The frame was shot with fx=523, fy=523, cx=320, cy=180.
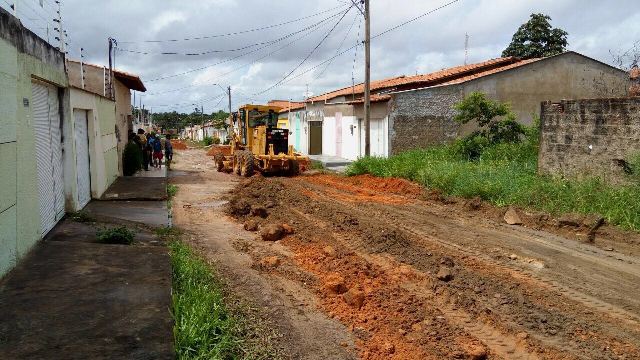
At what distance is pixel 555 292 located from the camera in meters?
6.35

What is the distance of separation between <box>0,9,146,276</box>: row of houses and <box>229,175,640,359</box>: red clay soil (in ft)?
11.3

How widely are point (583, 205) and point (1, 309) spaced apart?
9.96m

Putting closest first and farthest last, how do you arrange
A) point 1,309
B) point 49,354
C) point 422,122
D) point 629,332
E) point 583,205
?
point 49,354
point 1,309
point 629,332
point 583,205
point 422,122

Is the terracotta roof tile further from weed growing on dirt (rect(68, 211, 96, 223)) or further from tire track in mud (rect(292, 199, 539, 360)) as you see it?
tire track in mud (rect(292, 199, 539, 360))

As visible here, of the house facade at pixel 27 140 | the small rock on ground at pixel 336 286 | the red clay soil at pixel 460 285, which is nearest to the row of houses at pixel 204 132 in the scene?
the house facade at pixel 27 140

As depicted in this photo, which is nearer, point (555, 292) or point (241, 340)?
point (241, 340)

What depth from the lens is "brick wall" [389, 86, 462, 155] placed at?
21.2 meters

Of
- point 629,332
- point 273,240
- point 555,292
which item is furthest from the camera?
point 273,240

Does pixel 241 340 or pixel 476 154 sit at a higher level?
pixel 476 154

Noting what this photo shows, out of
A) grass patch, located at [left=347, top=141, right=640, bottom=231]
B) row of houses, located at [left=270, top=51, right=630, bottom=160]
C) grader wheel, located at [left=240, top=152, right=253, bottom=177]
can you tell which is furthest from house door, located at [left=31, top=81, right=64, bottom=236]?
row of houses, located at [left=270, top=51, right=630, bottom=160]

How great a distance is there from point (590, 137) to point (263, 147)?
11653 millimetres

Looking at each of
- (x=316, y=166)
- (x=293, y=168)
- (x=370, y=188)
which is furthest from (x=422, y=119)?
(x=370, y=188)

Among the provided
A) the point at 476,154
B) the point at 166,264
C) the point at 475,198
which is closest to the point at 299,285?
the point at 166,264

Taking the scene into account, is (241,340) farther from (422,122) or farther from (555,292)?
(422,122)
